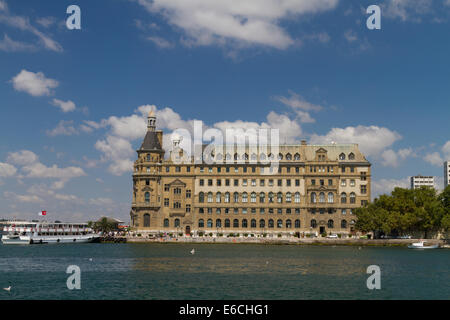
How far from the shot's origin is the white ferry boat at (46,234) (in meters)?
147

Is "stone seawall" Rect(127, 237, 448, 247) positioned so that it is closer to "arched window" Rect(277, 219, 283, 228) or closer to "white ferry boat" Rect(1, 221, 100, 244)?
"arched window" Rect(277, 219, 283, 228)

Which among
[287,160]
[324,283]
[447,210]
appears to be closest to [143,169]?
[287,160]

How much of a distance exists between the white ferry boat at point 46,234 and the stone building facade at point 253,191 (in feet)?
49.9

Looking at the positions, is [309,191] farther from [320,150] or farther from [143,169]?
[143,169]

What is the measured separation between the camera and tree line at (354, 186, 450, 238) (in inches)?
5123

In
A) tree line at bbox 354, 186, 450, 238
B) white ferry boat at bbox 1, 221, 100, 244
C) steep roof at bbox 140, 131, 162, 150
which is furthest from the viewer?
steep roof at bbox 140, 131, 162, 150

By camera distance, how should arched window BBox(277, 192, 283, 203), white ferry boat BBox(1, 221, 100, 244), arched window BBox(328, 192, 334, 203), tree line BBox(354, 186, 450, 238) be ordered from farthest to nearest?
arched window BBox(277, 192, 283, 203) → arched window BBox(328, 192, 334, 203) → white ferry boat BBox(1, 221, 100, 244) → tree line BBox(354, 186, 450, 238)

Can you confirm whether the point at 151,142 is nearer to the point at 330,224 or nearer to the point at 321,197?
the point at 321,197

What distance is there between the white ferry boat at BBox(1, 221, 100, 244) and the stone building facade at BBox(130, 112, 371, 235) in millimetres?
15199

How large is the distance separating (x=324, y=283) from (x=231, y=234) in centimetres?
9114

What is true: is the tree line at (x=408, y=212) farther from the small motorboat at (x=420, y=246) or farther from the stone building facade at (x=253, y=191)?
the stone building facade at (x=253, y=191)

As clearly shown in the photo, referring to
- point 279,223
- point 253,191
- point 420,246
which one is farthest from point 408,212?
point 253,191

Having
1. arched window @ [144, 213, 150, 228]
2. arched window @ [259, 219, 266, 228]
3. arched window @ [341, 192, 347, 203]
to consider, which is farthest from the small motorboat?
arched window @ [144, 213, 150, 228]

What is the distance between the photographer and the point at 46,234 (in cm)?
15388
